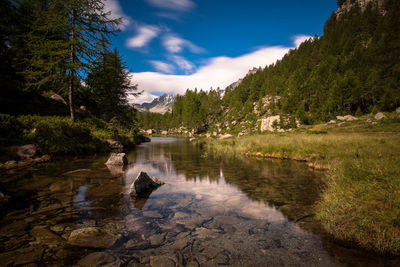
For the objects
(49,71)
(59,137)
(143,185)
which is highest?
(49,71)

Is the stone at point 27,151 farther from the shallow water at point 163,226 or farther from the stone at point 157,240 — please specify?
the stone at point 157,240

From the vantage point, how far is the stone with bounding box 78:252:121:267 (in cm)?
326

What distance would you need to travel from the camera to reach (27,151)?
444 inches

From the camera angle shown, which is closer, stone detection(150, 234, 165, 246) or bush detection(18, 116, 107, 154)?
stone detection(150, 234, 165, 246)

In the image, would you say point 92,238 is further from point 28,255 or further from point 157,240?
point 157,240

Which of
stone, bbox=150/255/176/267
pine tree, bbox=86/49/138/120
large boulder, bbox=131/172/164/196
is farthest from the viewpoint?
pine tree, bbox=86/49/138/120

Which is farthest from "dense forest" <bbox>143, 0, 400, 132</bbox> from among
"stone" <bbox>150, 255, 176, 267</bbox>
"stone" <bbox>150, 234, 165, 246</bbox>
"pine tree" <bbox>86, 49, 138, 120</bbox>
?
"stone" <bbox>150, 255, 176, 267</bbox>

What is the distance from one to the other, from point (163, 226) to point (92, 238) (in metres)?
1.60

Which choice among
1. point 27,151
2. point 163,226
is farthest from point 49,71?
point 163,226

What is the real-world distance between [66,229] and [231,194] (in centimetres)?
544

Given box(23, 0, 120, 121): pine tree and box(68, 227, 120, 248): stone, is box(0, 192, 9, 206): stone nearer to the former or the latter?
box(68, 227, 120, 248): stone

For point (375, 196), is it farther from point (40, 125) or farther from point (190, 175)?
point (40, 125)

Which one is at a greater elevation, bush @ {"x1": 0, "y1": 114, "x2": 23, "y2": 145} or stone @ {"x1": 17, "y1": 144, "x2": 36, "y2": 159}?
bush @ {"x1": 0, "y1": 114, "x2": 23, "y2": 145}

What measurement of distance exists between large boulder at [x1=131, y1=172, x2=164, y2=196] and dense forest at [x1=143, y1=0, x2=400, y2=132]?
51.5 meters
